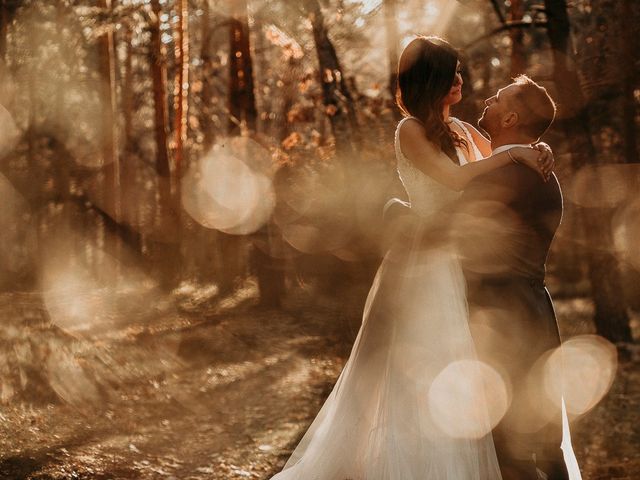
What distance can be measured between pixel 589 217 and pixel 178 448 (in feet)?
25.9

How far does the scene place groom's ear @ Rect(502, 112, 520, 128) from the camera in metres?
4.46

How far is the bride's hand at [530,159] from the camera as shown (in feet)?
14.3

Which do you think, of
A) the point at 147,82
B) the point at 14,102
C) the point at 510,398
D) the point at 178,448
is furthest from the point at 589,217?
the point at 147,82

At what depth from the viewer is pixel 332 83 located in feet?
46.9

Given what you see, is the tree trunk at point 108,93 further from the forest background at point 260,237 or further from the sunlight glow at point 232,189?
the sunlight glow at point 232,189

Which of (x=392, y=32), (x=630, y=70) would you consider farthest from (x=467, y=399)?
(x=392, y=32)

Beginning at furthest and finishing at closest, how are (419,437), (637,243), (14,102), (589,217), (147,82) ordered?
1. (147,82)
2. (14,102)
3. (637,243)
4. (589,217)
5. (419,437)

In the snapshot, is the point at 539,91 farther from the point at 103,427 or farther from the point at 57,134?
the point at 57,134

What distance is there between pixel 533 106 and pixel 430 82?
565 mm

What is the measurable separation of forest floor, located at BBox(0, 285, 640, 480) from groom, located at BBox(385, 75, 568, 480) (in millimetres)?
2992

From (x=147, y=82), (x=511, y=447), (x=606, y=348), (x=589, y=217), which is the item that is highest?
(x=147, y=82)

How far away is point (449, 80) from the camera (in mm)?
4516

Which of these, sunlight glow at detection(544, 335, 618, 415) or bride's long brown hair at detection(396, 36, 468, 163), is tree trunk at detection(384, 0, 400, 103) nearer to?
sunlight glow at detection(544, 335, 618, 415)

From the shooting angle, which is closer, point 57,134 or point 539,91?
point 539,91
